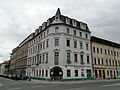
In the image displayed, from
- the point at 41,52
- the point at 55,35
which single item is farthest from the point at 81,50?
the point at 41,52

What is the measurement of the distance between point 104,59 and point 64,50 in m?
17.8

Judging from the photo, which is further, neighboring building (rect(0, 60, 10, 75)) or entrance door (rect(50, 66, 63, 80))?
neighboring building (rect(0, 60, 10, 75))

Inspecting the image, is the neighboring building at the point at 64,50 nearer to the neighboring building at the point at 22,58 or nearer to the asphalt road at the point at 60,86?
the asphalt road at the point at 60,86

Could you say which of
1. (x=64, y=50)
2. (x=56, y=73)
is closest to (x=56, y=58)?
(x=64, y=50)

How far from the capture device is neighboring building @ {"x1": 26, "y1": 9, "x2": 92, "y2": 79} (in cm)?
3419

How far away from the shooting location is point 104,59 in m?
46.0

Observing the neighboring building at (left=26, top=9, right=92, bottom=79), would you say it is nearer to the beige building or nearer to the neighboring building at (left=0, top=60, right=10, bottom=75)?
the beige building

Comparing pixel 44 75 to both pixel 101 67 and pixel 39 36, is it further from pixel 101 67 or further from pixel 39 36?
pixel 101 67

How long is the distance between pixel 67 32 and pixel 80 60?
8278 mm

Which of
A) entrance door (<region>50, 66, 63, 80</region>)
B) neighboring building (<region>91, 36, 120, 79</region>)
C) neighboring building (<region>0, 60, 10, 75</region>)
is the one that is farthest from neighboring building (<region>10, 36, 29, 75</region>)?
neighboring building (<region>0, 60, 10, 75</region>)

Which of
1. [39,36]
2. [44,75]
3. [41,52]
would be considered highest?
[39,36]

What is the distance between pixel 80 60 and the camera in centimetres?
3788

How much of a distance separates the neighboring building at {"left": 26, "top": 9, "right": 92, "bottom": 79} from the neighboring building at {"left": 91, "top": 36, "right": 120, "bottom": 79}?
3.00 m

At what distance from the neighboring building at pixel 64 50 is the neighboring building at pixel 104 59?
3004 mm
